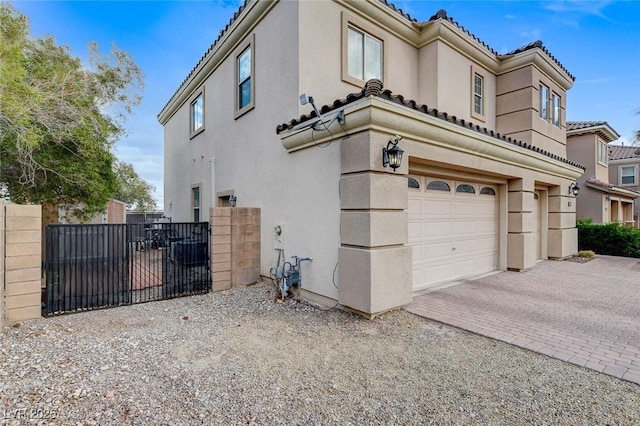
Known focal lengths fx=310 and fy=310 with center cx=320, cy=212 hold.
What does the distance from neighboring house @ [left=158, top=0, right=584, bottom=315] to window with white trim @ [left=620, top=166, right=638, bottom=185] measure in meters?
17.6

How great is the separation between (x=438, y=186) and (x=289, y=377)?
5563 millimetres

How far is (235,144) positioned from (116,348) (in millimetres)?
6543

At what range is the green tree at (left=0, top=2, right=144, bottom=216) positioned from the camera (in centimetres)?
570

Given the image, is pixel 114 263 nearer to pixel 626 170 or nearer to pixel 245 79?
pixel 245 79

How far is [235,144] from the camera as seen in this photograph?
9.48 m

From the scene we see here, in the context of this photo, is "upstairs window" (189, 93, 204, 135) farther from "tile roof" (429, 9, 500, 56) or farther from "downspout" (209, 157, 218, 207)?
"tile roof" (429, 9, 500, 56)

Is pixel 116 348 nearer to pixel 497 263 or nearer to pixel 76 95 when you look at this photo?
pixel 76 95

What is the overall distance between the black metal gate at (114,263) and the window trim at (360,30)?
196 inches

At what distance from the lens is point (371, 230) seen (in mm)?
4992

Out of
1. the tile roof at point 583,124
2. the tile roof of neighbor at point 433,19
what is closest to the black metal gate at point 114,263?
the tile roof of neighbor at point 433,19

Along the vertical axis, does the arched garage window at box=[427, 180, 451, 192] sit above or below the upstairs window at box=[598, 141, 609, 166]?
below

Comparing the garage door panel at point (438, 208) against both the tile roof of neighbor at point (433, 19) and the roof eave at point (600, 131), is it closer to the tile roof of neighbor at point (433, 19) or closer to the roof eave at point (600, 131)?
the tile roof of neighbor at point (433, 19)

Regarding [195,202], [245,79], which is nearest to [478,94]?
[245,79]

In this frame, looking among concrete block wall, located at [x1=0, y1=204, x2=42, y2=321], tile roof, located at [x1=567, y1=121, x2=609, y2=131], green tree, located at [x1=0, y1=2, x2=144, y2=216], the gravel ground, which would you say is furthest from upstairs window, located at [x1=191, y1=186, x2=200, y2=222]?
tile roof, located at [x1=567, y1=121, x2=609, y2=131]
